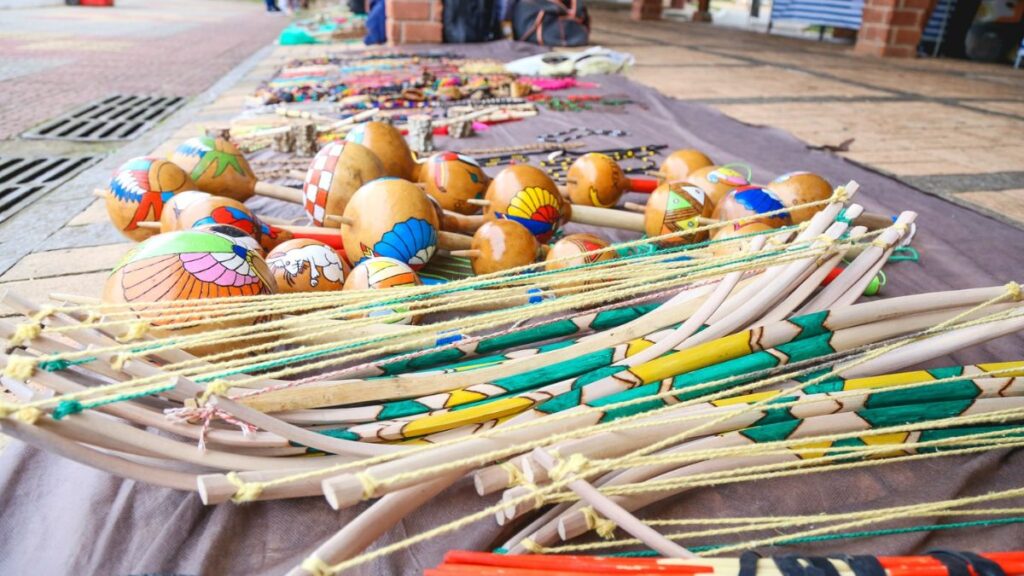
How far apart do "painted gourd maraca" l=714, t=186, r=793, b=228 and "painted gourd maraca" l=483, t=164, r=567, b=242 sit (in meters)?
0.47

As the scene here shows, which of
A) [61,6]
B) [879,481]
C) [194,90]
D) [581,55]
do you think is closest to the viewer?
[879,481]

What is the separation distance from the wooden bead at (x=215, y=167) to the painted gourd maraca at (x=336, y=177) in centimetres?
29

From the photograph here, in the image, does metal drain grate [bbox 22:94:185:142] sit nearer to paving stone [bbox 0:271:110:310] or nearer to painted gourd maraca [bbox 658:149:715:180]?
paving stone [bbox 0:271:110:310]

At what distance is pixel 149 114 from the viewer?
4.16m

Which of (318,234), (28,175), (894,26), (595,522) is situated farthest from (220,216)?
(894,26)

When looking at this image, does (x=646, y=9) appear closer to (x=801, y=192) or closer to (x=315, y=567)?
(x=801, y=192)

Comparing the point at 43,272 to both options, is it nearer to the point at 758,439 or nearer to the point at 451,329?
the point at 451,329

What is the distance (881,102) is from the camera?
4844 millimetres

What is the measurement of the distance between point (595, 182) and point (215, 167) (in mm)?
1200

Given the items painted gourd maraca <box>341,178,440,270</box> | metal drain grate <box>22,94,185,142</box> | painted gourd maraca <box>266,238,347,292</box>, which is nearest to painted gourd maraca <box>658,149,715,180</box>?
painted gourd maraca <box>341,178,440,270</box>

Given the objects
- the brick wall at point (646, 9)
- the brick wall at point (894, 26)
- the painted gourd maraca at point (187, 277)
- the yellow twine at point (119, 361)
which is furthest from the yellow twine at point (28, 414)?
the brick wall at point (646, 9)

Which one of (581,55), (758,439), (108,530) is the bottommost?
(108,530)

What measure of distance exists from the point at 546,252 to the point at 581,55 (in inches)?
159

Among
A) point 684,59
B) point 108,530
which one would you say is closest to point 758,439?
point 108,530
